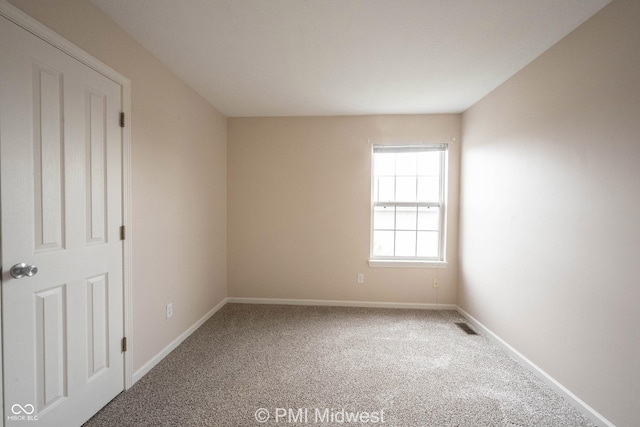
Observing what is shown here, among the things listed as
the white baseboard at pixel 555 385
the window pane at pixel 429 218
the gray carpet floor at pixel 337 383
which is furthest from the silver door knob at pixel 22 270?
the window pane at pixel 429 218

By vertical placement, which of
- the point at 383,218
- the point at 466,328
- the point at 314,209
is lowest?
the point at 466,328

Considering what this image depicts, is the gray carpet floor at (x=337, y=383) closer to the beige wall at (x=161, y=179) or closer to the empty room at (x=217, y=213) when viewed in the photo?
the empty room at (x=217, y=213)

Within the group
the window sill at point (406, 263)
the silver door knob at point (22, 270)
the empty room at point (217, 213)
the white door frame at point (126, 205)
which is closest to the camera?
the silver door knob at point (22, 270)

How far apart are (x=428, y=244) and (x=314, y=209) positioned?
5.30 ft

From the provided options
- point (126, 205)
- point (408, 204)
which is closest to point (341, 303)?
point (408, 204)

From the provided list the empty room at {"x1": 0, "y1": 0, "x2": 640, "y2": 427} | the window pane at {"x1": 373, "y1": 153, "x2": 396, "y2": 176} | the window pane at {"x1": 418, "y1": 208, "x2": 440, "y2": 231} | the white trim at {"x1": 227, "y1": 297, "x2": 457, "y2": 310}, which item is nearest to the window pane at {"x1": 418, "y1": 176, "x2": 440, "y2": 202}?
the window pane at {"x1": 418, "y1": 208, "x2": 440, "y2": 231}

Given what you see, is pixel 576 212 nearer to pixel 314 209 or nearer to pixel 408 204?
pixel 408 204

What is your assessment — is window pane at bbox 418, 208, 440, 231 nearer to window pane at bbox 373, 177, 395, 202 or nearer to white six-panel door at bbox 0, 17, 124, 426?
window pane at bbox 373, 177, 395, 202

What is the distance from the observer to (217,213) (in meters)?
3.23

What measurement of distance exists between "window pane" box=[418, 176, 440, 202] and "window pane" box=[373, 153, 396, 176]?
1.31 ft

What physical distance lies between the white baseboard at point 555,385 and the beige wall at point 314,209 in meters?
0.91

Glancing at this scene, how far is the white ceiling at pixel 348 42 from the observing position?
1.54 meters

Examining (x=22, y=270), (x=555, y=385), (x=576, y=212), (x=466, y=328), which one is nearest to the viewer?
(x=22, y=270)

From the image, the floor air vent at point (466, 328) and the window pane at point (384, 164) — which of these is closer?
the floor air vent at point (466, 328)
